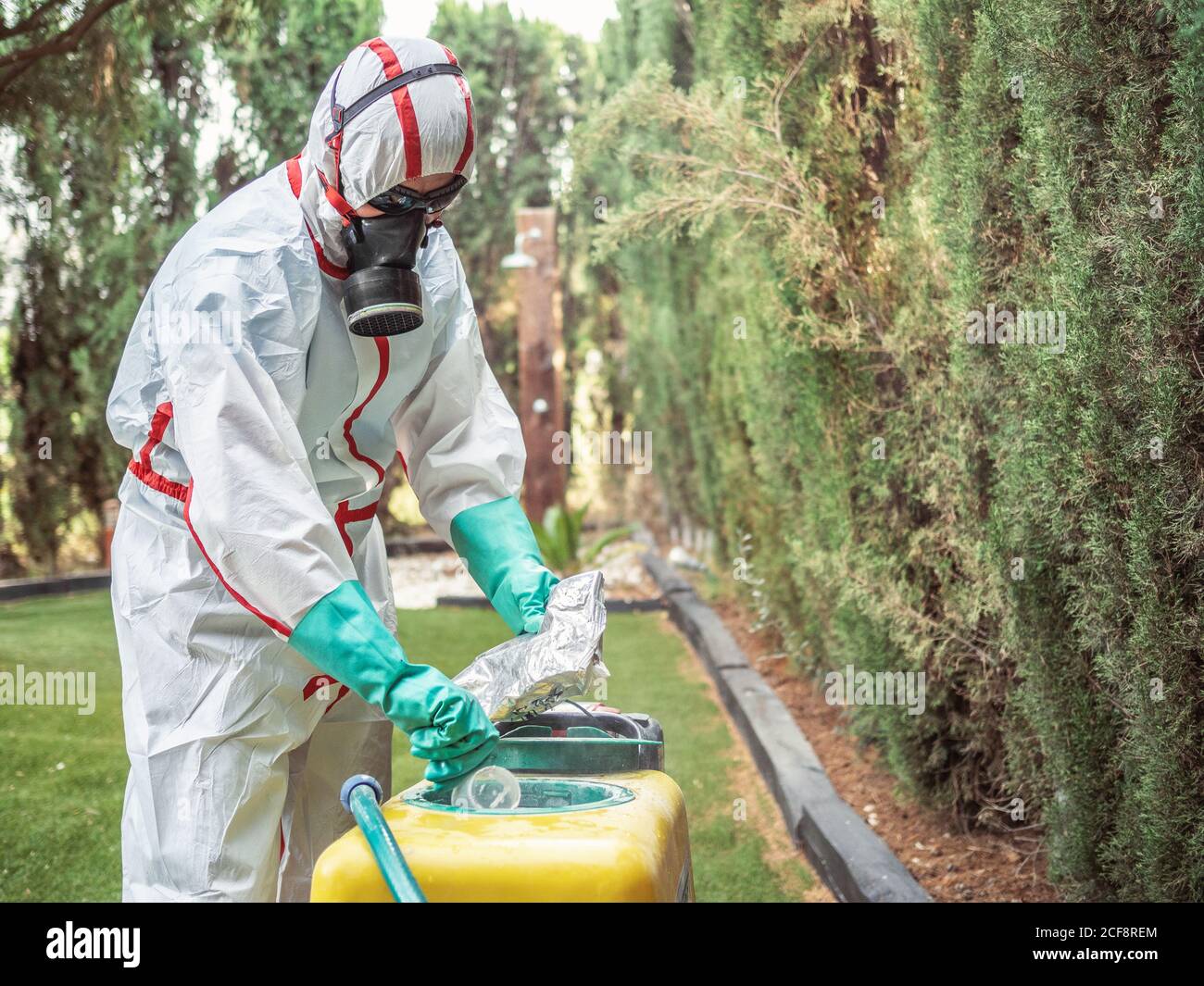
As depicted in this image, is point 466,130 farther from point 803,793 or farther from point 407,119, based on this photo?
point 803,793

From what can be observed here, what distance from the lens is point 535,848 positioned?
1.54 metres

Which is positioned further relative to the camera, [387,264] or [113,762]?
[113,762]

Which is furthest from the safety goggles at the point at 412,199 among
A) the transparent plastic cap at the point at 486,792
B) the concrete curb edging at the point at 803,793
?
the concrete curb edging at the point at 803,793

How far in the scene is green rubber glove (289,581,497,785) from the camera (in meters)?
1.69

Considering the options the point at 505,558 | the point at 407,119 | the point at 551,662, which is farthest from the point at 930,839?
the point at 407,119

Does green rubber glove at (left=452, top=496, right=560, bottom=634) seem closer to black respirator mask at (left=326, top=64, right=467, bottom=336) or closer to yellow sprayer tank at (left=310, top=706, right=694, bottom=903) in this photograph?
yellow sprayer tank at (left=310, top=706, right=694, bottom=903)

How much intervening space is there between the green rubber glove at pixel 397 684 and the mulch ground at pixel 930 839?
211 cm

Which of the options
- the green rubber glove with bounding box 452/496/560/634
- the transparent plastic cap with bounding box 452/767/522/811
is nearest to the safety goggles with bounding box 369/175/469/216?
the green rubber glove with bounding box 452/496/560/634

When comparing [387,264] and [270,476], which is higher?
[387,264]

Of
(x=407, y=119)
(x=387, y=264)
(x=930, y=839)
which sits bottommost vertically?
(x=930, y=839)

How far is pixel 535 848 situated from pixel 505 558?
0.82m

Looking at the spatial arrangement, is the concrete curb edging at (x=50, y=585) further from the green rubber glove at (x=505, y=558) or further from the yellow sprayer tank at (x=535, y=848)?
the yellow sprayer tank at (x=535, y=848)
